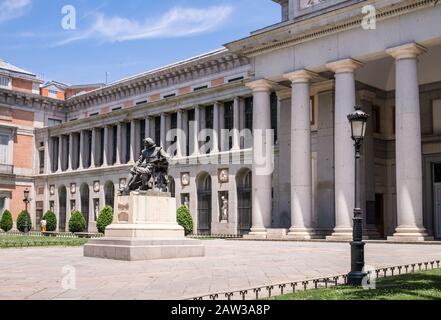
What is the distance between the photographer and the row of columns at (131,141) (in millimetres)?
48219

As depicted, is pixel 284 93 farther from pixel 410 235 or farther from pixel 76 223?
pixel 76 223

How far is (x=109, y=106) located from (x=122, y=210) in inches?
1842

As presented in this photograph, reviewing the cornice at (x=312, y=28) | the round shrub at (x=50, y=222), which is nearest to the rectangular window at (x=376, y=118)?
the cornice at (x=312, y=28)

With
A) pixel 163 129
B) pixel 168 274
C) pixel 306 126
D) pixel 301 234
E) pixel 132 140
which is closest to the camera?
pixel 168 274

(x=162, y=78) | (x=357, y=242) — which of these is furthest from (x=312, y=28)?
(x=162, y=78)

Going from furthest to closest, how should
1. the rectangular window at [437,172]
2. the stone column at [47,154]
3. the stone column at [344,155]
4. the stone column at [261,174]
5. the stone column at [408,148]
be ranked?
the stone column at [47,154]
the rectangular window at [437,172]
the stone column at [261,174]
the stone column at [344,155]
the stone column at [408,148]

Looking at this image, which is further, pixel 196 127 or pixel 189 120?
pixel 189 120

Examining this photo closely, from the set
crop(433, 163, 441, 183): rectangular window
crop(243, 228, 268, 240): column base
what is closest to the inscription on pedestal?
crop(243, 228, 268, 240): column base

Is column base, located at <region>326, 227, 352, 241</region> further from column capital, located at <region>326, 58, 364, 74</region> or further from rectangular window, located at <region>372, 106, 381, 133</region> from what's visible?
rectangular window, located at <region>372, 106, 381, 133</region>

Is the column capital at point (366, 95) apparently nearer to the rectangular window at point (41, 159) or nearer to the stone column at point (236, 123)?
the stone column at point (236, 123)

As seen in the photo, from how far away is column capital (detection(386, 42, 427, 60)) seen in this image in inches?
1136

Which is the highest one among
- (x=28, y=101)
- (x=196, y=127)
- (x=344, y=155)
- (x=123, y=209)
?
(x=28, y=101)

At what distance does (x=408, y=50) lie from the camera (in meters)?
29.0

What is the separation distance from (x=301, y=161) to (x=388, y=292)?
2320 cm
